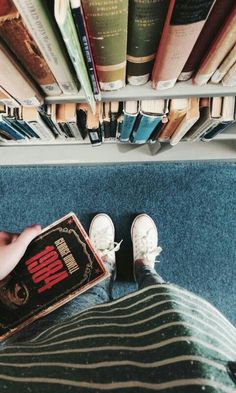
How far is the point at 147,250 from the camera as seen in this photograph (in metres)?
1.16

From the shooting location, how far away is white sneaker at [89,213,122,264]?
117cm

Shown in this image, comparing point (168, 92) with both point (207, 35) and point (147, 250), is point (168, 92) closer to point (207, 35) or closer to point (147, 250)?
point (207, 35)

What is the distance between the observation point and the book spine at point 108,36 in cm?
39

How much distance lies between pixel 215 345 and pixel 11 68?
0.56m

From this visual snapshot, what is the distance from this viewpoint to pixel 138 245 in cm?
118

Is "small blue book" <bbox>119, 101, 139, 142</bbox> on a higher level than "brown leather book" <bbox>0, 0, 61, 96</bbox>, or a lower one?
lower

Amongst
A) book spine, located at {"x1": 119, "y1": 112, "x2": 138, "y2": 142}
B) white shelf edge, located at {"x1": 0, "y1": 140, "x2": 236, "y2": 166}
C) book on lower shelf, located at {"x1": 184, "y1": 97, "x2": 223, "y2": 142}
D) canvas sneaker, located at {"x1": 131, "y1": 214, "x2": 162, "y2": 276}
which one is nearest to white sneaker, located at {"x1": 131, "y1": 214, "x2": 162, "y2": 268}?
canvas sneaker, located at {"x1": 131, "y1": 214, "x2": 162, "y2": 276}

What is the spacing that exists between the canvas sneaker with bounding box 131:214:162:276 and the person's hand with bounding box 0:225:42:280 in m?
0.41

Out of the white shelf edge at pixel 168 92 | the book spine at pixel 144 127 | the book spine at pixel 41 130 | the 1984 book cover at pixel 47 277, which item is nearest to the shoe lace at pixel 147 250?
the 1984 book cover at pixel 47 277

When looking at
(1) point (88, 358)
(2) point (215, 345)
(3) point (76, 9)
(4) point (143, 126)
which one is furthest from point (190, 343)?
(4) point (143, 126)

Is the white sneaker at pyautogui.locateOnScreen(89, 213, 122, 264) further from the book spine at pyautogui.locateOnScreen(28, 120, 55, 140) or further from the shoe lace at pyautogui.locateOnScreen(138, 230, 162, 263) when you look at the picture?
the book spine at pyautogui.locateOnScreen(28, 120, 55, 140)

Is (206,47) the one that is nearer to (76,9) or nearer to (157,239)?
(76,9)

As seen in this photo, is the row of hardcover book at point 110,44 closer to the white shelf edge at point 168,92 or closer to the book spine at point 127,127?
the white shelf edge at point 168,92

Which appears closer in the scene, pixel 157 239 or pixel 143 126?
pixel 143 126
